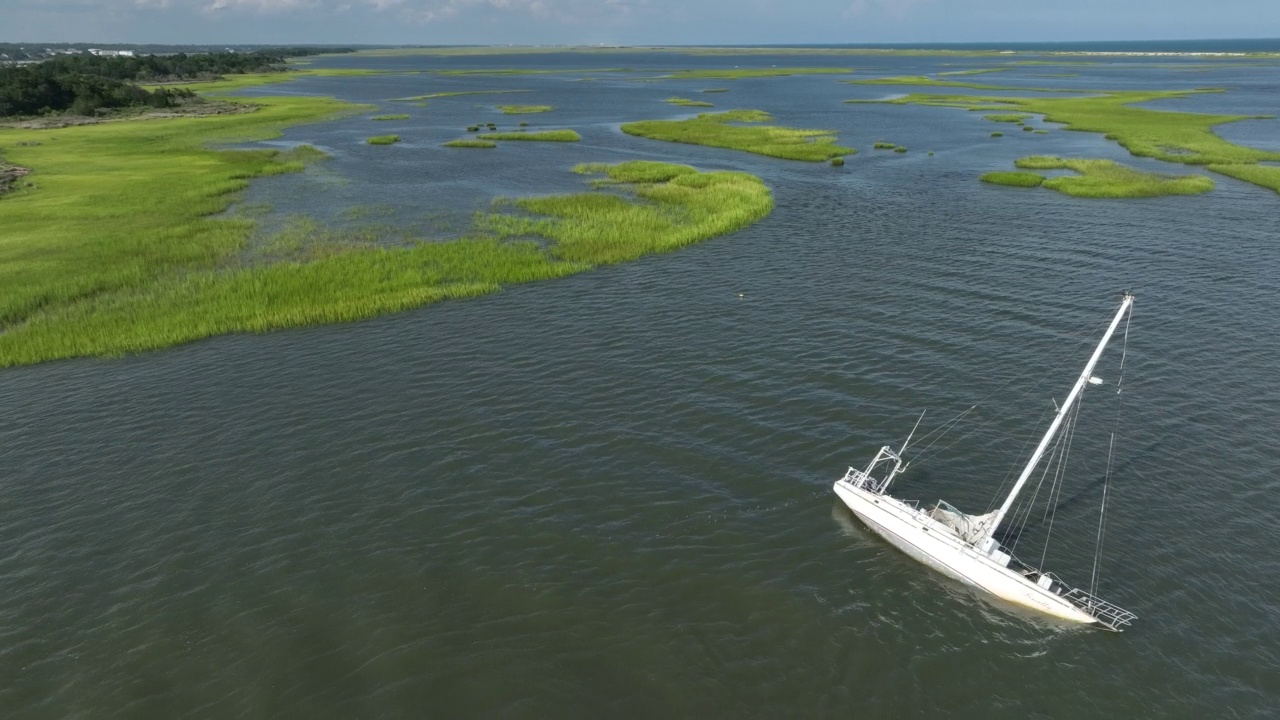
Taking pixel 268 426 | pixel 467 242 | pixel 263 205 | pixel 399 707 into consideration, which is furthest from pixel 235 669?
pixel 263 205

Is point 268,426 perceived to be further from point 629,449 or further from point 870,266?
point 870,266

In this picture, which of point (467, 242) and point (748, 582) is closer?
point (748, 582)

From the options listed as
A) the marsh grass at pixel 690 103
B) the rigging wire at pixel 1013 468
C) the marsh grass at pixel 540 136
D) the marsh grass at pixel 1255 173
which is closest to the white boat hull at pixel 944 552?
the rigging wire at pixel 1013 468

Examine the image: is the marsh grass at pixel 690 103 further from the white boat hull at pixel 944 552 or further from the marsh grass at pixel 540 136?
the white boat hull at pixel 944 552

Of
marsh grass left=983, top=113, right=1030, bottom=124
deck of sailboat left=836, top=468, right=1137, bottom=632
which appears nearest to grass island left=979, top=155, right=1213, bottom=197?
marsh grass left=983, top=113, right=1030, bottom=124

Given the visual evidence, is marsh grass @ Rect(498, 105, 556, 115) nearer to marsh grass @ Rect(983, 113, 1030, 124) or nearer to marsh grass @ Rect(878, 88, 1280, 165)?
marsh grass @ Rect(878, 88, 1280, 165)

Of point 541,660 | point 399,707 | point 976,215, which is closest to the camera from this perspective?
point 399,707
